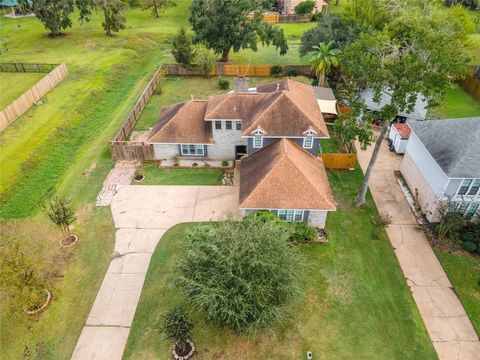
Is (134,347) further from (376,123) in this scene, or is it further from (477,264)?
(376,123)

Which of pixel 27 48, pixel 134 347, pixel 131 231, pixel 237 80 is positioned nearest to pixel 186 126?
pixel 237 80

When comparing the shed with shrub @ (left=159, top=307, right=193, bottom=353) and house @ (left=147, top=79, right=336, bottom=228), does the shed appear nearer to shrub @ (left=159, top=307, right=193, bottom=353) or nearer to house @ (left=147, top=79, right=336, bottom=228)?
house @ (left=147, top=79, right=336, bottom=228)

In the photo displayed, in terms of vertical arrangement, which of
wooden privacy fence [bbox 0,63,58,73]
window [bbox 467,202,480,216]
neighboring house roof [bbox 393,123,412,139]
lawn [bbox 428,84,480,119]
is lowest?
lawn [bbox 428,84,480,119]

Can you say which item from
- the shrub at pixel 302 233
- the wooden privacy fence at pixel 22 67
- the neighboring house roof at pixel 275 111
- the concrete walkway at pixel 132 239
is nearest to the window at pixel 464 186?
the neighboring house roof at pixel 275 111

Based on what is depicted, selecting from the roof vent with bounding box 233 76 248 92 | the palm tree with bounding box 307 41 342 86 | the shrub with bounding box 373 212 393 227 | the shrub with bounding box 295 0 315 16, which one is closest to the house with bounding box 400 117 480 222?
the shrub with bounding box 373 212 393 227

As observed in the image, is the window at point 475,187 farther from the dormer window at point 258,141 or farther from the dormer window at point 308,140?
the dormer window at point 258,141

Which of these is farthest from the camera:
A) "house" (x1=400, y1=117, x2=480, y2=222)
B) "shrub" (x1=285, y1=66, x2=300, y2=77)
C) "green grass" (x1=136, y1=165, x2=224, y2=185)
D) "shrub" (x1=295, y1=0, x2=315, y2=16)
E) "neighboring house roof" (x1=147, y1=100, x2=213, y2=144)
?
"shrub" (x1=295, y1=0, x2=315, y2=16)

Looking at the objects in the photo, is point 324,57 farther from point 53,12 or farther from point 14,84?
point 53,12
